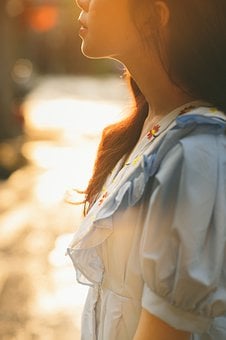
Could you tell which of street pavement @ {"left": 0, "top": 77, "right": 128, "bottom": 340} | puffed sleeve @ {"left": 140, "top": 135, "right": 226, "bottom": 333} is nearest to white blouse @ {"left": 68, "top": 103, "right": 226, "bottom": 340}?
puffed sleeve @ {"left": 140, "top": 135, "right": 226, "bottom": 333}

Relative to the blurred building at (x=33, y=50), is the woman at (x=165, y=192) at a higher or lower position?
higher

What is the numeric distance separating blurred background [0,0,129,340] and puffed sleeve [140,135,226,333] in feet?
2.27

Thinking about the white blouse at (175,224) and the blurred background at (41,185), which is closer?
the white blouse at (175,224)

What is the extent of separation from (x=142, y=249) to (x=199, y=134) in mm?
244

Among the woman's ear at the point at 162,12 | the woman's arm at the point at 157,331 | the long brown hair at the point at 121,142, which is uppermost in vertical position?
the woman's ear at the point at 162,12

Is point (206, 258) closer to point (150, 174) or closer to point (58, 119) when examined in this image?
point (150, 174)

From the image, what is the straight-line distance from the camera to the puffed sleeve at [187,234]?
1.15m

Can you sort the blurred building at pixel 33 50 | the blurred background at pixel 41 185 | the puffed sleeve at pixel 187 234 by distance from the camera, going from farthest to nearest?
1. the blurred building at pixel 33 50
2. the blurred background at pixel 41 185
3. the puffed sleeve at pixel 187 234

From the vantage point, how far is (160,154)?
123 centimetres

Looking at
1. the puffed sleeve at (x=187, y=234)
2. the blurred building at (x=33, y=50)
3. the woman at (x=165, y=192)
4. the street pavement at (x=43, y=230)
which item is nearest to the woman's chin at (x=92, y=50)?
the woman at (x=165, y=192)

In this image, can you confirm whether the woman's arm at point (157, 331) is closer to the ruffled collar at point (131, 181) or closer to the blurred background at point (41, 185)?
the ruffled collar at point (131, 181)

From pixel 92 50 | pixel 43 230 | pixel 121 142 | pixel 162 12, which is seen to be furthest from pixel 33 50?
pixel 162 12

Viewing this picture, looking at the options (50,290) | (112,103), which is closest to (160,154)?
(50,290)

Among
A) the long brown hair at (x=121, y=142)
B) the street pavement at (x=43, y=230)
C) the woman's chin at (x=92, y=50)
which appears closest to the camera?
the woman's chin at (x=92, y=50)
